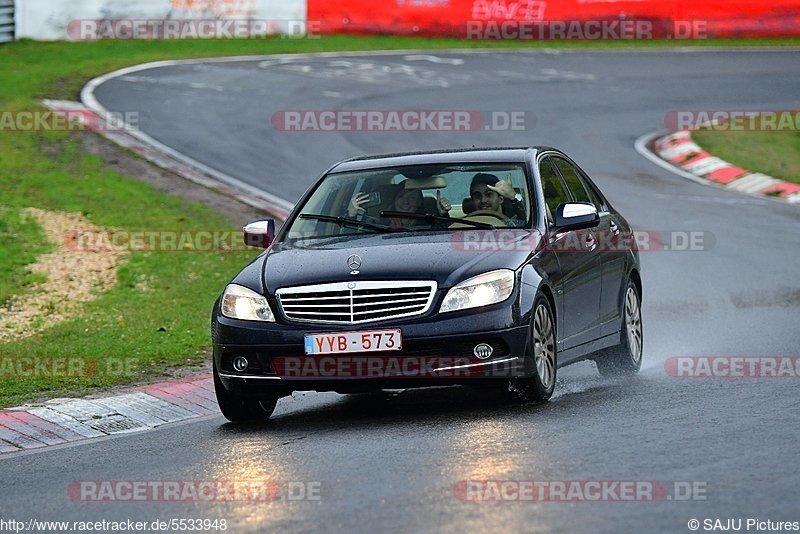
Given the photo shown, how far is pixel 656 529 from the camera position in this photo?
18.9ft

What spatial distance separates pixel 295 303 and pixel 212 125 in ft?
53.9

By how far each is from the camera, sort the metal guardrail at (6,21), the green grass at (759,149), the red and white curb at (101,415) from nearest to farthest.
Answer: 1. the red and white curb at (101,415)
2. the green grass at (759,149)
3. the metal guardrail at (6,21)

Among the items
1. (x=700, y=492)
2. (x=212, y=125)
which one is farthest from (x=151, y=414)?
(x=212, y=125)

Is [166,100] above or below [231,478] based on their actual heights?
below

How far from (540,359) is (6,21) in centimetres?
2891

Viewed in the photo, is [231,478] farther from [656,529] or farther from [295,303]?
[656,529]

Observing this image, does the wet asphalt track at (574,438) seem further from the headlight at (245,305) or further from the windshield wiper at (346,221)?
the windshield wiper at (346,221)

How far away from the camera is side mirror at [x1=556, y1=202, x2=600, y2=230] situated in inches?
373

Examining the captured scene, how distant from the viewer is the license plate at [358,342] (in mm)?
8477
